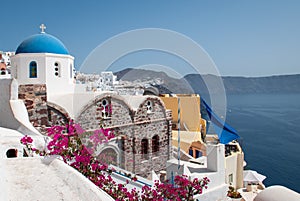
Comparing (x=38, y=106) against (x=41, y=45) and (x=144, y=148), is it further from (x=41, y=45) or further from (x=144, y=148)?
(x=144, y=148)

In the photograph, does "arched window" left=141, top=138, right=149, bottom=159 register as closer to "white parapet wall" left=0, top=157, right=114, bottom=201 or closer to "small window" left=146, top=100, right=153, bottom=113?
"small window" left=146, top=100, right=153, bottom=113

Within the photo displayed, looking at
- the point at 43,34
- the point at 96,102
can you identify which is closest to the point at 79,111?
the point at 96,102

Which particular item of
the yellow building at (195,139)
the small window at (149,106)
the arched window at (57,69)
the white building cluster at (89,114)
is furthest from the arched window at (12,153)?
the yellow building at (195,139)

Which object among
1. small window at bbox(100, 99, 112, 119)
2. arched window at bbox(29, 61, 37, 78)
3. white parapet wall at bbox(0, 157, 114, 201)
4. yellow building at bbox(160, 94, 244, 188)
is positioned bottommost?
yellow building at bbox(160, 94, 244, 188)

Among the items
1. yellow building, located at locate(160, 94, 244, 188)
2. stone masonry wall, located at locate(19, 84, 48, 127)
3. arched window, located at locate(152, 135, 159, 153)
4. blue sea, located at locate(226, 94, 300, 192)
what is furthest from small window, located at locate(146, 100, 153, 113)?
blue sea, located at locate(226, 94, 300, 192)

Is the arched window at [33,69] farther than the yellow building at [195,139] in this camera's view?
No

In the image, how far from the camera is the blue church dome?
8945 mm

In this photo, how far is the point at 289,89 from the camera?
185 metres

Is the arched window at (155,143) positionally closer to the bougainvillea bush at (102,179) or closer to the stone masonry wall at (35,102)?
the stone masonry wall at (35,102)

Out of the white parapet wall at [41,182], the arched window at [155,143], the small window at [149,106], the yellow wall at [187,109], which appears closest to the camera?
the white parapet wall at [41,182]

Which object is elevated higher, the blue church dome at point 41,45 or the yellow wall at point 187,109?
the blue church dome at point 41,45

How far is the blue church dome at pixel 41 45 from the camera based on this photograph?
29.3ft

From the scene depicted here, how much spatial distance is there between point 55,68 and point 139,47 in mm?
3843

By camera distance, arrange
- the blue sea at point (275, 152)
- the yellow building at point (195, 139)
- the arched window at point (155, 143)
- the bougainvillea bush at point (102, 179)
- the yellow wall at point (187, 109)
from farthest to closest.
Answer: the blue sea at point (275, 152)
the yellow wall at point (187, 109)
the yellow building at point (195, 139)
the arched window at point (155, 143)
the bougainvillea bush at point (102, 179)
